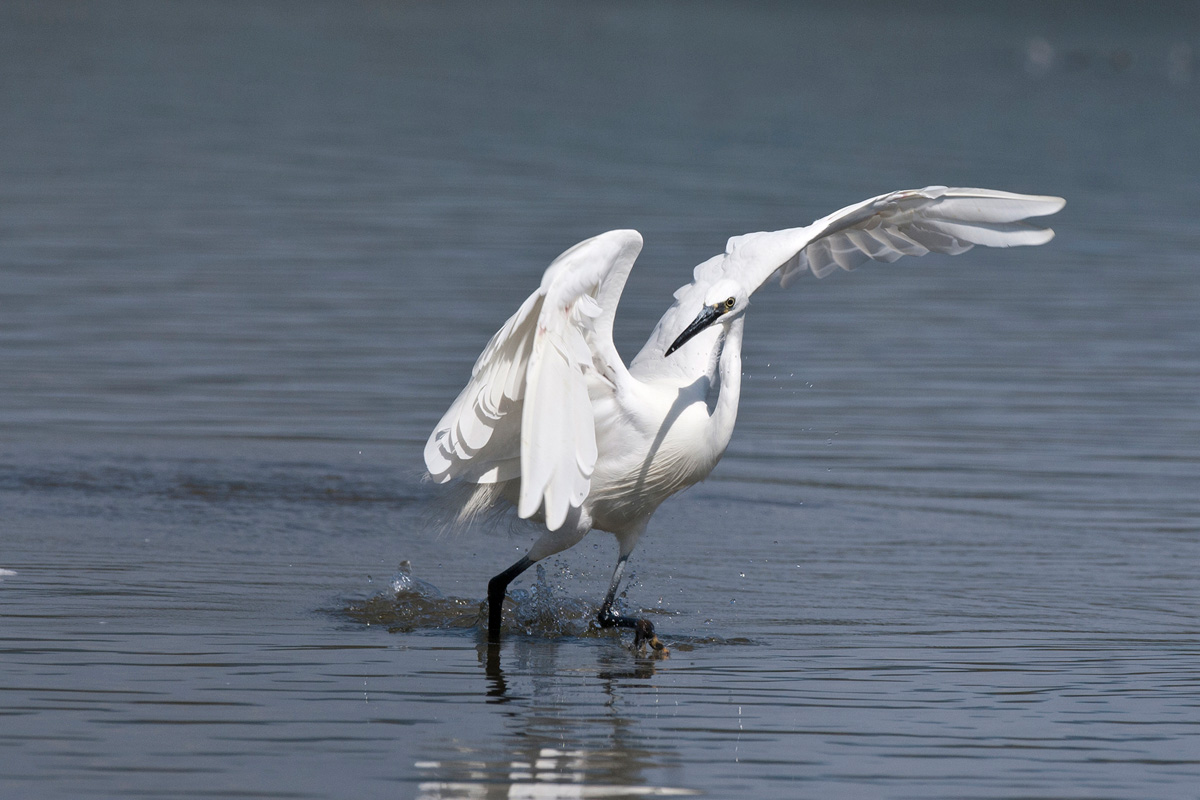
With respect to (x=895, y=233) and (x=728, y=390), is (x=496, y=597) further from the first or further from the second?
(x=895, y=233)

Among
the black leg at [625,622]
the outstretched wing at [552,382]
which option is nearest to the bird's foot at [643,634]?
the black leg at [625,622]

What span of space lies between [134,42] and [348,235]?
103 ft

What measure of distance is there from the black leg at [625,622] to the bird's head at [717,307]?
1.14 meters

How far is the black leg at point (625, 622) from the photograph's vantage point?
7684 mm

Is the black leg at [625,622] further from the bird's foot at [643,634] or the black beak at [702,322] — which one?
the black beak at [702,322]

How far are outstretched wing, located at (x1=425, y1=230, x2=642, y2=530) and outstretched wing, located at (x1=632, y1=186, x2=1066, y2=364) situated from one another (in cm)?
112

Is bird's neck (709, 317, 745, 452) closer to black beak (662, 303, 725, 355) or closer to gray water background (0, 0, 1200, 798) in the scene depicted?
black beak (662, 303, 725, 355)

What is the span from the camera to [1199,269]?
1867 cm

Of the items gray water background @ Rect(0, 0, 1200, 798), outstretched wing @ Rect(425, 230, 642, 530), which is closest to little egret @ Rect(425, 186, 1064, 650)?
outstretched wing @ Rect(425, 230, 642, 530)

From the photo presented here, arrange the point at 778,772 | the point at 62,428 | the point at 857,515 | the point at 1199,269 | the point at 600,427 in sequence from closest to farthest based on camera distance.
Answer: the point at 778,772
the point at 600,427
the point at 857,515
the point at 62,428
the point at 1199,269

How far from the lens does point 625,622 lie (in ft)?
25.9

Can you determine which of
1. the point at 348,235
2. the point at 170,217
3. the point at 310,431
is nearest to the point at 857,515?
the point at 310,431

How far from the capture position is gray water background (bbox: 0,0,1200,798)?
6316 millimetres

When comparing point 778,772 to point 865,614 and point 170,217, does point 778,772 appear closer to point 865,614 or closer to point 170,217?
point 865,614
